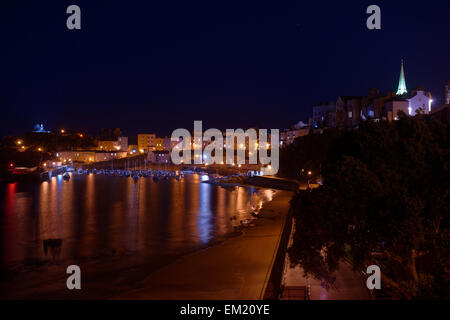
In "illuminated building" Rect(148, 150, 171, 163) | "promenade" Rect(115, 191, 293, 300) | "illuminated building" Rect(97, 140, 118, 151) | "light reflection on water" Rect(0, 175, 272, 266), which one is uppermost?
"illuminated building" Rect(97, 140, 118, 151)

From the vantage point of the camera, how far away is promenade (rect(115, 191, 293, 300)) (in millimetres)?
7605

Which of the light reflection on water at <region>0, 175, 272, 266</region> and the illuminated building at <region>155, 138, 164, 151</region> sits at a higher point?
the illuminated building at <region>155, 138, 164, 151</region>

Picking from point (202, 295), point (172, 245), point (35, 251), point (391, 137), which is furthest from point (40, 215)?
point (391, 137)

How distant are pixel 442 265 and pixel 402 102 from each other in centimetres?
2279

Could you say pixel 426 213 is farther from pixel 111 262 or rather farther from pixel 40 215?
pixel 40 215

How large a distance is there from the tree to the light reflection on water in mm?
6042

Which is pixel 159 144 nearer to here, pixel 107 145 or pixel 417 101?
pixel 107 145

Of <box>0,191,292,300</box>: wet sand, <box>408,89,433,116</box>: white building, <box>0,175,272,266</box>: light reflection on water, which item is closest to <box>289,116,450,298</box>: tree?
<box>0,191,292,300</box>: wet sand

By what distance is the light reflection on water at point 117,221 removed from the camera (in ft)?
37.7

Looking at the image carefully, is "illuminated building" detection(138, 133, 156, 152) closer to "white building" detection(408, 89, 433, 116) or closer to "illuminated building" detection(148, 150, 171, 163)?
"illuminated building" detection(148, 150, 171, 163)

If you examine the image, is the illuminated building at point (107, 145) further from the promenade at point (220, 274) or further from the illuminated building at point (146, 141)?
the promenade at point (220, 274)

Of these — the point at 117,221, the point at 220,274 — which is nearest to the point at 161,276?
the point at 220,274

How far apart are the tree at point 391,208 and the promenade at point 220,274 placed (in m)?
1.96

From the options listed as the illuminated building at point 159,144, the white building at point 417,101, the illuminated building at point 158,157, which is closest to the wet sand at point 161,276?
the white building at point 417,101
